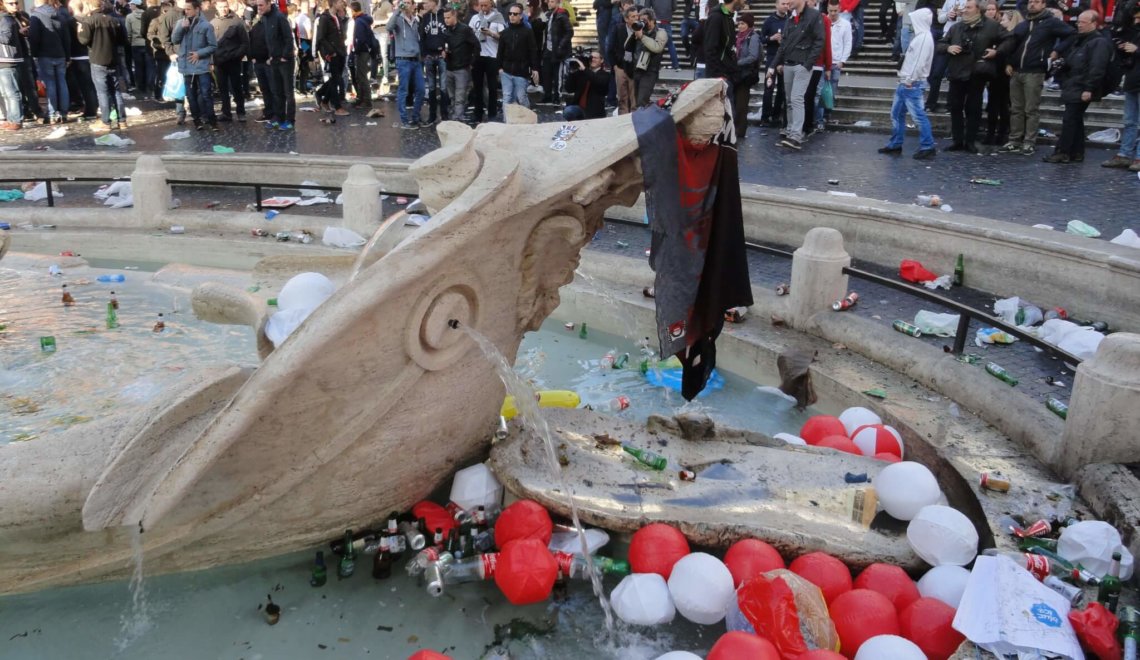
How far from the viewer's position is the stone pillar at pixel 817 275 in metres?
5.79

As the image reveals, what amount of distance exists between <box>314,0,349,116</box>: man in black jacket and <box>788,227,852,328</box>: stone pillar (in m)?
10.4

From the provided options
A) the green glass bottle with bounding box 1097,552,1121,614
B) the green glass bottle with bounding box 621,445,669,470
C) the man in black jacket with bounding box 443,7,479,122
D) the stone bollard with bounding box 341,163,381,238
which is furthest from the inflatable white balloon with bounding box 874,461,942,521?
the man in black jacket with bounding box 443,7,479,122

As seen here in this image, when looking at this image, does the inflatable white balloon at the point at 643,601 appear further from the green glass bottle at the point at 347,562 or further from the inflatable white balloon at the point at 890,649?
the green glass bottle at the point at 347,562

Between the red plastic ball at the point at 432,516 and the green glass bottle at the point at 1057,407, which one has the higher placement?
the green glass bottle at the point at 1057,407

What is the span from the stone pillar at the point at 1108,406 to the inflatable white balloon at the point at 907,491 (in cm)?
73

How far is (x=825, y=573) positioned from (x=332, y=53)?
12.9m

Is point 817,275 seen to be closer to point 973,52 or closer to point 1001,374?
point 1001,374

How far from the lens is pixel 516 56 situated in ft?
41.7

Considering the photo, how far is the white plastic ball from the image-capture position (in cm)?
383

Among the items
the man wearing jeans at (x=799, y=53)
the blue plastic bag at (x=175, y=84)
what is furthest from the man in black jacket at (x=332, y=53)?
the man wearing jeans at (x=799, y=53)

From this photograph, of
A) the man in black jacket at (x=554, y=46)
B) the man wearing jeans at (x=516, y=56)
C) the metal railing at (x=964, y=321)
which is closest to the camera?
the metal railing at (x=964, y=321)

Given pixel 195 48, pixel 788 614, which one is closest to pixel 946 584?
pixel 788 614

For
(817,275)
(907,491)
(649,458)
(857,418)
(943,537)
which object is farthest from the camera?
(817,275)

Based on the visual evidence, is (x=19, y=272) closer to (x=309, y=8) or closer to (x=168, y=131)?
(x=168, y=131)
